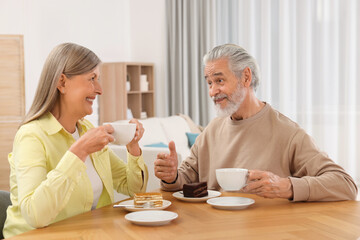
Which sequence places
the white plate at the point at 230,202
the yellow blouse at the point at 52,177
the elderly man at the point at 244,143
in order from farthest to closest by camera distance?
the elderly man at the point at 244,143 → the white plate at the point at 230,202 → the yellow blouse at the point at 52,177

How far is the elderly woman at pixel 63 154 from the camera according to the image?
57.3 inches

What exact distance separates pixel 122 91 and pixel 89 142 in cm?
501

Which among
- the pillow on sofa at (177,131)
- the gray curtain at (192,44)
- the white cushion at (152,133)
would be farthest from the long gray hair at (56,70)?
the gray curtain at (192,44)

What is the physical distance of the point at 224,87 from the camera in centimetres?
209

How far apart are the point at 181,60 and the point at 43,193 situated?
5523 mm

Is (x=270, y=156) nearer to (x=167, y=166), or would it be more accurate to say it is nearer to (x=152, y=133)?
(x=167, y=166)

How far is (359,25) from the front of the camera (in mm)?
5484

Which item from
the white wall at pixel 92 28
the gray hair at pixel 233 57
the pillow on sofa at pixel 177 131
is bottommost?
the pillow on sofa at pixel 177 131

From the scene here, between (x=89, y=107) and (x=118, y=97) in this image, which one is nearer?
(x=89, y=107)

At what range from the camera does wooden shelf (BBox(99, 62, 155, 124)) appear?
6457 mm

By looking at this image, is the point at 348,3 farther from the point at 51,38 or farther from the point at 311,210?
the point at 311,210

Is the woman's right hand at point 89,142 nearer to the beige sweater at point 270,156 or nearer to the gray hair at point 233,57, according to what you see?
the beige sweater at point 270,156

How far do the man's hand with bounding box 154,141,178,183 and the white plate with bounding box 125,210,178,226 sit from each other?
406mm

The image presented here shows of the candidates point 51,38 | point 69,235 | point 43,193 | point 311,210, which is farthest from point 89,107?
point 51,38
